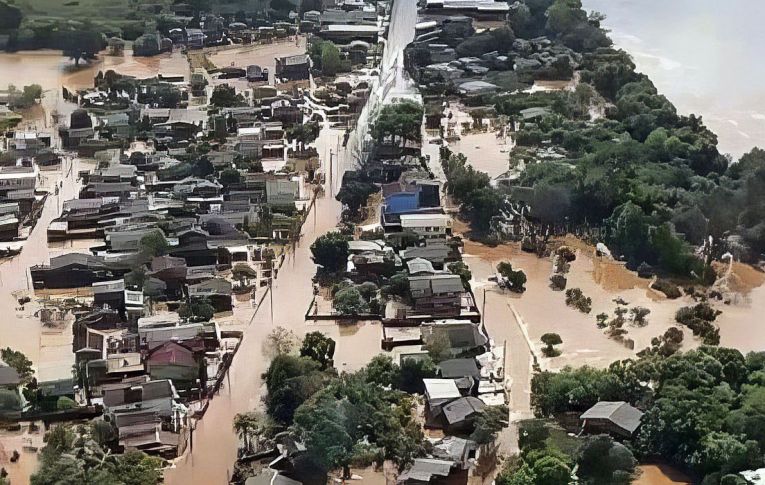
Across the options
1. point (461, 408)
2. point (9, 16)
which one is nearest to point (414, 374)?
point (461, 408)

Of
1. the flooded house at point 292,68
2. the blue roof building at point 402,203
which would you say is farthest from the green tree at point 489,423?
the flooded house at point 292,68

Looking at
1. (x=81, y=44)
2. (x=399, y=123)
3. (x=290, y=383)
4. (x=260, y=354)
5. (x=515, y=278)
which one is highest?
(x=399, y=123)

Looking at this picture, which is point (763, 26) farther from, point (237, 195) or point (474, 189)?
point (237, 195)

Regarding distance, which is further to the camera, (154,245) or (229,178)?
(229,178)

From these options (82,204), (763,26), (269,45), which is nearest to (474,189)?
(82,204)

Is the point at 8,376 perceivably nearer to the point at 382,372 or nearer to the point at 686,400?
the point at 382,372

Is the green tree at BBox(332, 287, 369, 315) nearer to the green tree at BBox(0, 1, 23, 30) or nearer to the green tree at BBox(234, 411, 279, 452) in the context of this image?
the green tree at BBox(234, 411, 279, 452)
